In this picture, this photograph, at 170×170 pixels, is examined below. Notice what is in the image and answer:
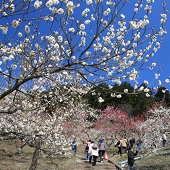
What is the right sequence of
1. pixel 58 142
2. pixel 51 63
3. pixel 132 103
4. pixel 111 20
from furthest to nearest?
pixel 132 103, pixel 58 142, pixel 51 63, pixel 111 20

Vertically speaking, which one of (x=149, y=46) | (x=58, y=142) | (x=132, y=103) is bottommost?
(x=58, y=142)

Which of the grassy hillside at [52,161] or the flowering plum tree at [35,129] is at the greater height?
the flowering plum tree at [35,129]

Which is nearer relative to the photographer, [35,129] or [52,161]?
[35,129]

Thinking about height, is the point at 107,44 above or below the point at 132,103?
below

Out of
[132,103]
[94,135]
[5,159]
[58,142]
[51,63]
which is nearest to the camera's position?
[51,63]

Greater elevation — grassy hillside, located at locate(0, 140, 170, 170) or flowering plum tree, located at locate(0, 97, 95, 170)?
flowering plum tree, located at locate(0, 97, 95, 170)

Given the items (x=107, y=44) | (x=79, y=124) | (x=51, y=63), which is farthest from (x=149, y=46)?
(x=79, y=124)

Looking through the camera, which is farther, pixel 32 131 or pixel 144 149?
pixel 144 149

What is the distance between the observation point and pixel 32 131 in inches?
377

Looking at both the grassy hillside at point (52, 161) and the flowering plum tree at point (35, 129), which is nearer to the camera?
the flowering plum tree at point (35, 129)

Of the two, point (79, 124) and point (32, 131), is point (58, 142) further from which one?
point (79, 124)

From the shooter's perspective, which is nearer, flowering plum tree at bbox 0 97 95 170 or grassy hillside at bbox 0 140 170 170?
flowering plum tree at bbox 0 97 95 170

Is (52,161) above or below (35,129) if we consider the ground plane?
below

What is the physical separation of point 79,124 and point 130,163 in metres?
12.4
